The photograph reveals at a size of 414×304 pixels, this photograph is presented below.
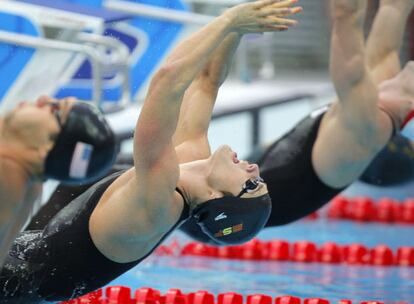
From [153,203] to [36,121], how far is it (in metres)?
0.78

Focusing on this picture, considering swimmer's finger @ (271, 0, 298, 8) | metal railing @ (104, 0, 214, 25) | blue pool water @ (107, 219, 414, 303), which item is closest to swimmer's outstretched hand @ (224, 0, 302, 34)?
swimmer's finger @ (271, 0, 298, 8)

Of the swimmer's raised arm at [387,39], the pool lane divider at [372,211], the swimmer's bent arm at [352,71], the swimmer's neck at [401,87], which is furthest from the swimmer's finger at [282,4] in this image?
the pool lane divider at [372,211]

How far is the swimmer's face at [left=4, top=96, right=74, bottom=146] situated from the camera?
2477mm

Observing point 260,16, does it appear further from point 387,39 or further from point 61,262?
point 387,39

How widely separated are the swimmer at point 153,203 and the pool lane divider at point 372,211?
286 cm

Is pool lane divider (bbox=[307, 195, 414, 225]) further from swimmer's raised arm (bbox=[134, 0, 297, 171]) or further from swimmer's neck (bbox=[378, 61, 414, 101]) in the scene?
swimmer's raised arm (bbox=[134, 0, 297, 171])

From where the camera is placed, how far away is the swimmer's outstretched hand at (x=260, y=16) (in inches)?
127

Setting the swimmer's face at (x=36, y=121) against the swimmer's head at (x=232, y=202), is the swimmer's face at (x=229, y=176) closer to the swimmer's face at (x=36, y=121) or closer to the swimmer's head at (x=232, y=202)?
the swimmer's head at (x=232, y=202)

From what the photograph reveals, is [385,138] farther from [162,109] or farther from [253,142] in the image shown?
[253,142]

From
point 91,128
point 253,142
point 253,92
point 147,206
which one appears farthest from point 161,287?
point 253,92

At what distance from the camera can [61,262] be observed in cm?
332

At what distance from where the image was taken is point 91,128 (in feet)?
8.32

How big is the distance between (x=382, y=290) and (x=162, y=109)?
177 cm

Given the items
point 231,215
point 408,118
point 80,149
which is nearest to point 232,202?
point 231,215
